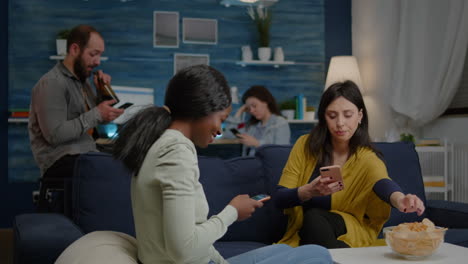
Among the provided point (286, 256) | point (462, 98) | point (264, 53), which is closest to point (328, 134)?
point (286, 256)

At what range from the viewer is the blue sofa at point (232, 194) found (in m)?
2.44

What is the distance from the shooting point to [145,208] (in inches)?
54.0

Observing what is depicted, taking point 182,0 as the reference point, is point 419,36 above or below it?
below

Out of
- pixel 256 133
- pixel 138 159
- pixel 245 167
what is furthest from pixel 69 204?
pixel 256 133

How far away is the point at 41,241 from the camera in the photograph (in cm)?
188

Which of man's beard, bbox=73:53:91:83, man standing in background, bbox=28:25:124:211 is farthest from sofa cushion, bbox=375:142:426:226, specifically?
man's beard, bbox=73:53:91:83

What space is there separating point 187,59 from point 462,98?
8.65 ft

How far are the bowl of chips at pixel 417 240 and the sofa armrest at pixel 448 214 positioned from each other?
1.06 meters

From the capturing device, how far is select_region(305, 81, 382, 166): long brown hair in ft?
8.14

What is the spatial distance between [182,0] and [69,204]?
135 inches

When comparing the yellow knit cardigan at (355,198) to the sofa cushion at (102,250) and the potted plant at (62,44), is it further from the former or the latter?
the potted plant at (62,44)

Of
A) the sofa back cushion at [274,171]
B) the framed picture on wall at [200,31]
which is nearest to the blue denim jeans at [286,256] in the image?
the sofa back cushion at [274,171]

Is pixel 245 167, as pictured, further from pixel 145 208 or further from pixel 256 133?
pixel 256 133

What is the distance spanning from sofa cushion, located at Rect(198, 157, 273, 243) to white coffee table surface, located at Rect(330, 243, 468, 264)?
793mm
